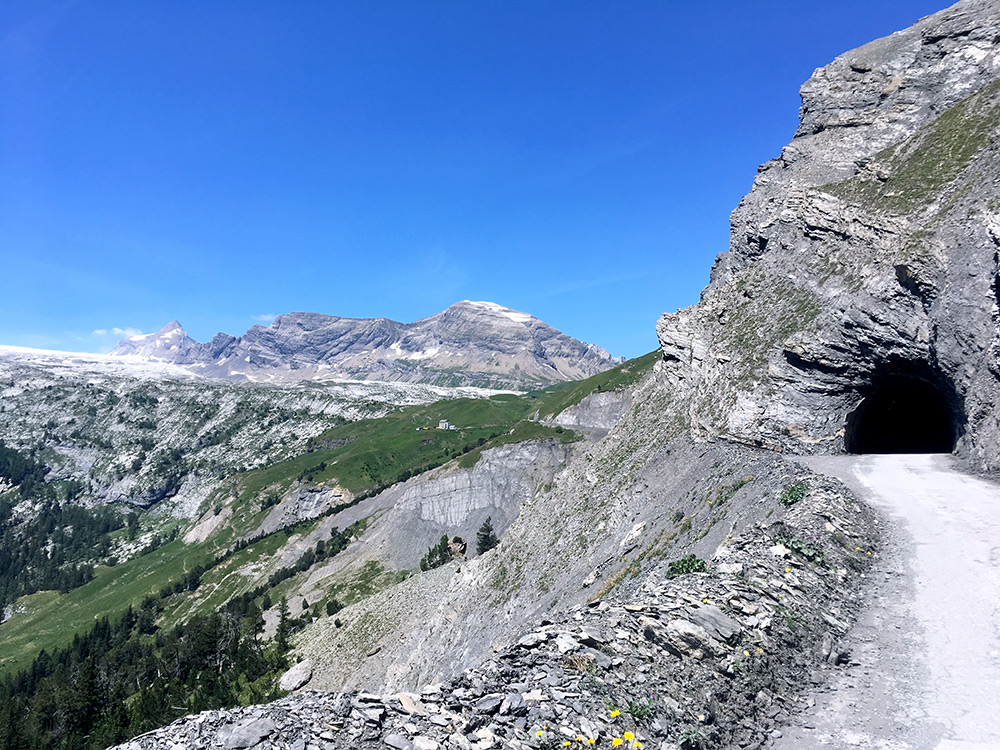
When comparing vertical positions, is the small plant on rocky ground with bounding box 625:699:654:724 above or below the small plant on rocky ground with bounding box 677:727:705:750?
above

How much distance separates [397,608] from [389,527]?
76.9 meters

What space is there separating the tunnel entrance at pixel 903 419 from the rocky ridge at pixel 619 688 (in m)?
32.3

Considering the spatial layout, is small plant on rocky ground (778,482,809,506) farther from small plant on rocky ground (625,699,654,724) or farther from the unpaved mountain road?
small plant on rocky ground (625,699,654,724)

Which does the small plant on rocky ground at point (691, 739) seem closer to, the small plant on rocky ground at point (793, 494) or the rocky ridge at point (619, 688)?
the rocky ridge at point (619, 688)

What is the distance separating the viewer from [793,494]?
24703 millimetres

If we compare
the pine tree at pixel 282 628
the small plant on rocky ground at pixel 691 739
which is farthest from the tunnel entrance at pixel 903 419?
the pine tree at pixel 282 628

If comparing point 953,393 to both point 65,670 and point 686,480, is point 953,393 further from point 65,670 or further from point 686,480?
point 65,670

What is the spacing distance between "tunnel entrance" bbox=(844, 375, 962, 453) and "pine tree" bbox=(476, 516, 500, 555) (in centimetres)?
9221

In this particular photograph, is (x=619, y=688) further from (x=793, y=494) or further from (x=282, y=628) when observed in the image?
(x=282, y=628)

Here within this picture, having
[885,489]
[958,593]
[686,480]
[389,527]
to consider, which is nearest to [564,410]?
[389,527]

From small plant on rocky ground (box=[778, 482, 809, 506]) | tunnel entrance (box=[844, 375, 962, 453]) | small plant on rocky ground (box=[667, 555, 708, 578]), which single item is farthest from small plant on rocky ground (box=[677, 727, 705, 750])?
tunnel entrance (box=[844, 375, 962, 453])

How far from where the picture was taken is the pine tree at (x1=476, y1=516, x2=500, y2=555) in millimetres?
126062

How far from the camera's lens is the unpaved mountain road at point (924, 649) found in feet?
34.9

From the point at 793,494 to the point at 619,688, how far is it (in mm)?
17914
